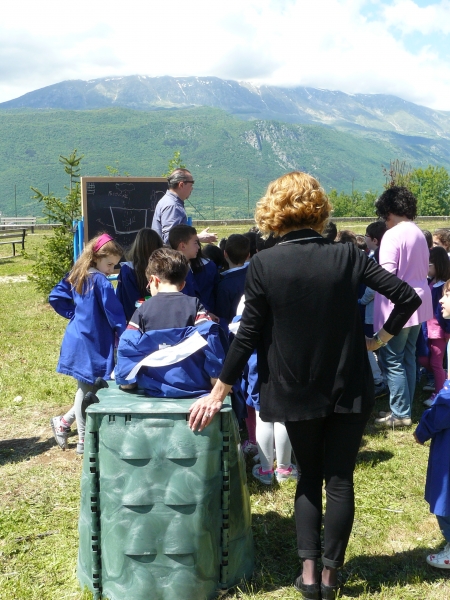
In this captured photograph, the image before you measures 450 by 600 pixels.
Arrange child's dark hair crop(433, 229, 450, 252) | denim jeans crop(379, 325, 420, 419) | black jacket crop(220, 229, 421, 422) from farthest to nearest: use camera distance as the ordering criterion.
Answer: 1. child's dark hair crop(433, 229, 450, 252)
2. denim jeans crop(379, 325, 420, 419)
3. black jacket crop(220, 229, 421, 422)

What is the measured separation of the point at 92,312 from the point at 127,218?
3644 mm

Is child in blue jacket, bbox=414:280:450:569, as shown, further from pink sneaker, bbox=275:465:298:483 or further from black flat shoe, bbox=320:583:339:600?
pink sneaker, bbox=275:465:298:483

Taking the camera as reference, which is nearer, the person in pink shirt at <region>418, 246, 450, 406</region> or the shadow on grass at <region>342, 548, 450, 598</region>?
the shadow on grass at <region>342, 548, 450, 598</region>

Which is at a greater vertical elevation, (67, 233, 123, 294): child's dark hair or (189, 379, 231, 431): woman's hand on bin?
(67, 233, 123, 294): child's dark hair

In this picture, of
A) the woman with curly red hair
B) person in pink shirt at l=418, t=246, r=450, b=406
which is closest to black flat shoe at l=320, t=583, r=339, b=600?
the woman with curly red hair

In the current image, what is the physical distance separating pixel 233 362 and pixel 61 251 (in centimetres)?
923

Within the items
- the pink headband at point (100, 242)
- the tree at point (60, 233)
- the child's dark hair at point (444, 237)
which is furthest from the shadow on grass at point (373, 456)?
the tree at point (60, 233)

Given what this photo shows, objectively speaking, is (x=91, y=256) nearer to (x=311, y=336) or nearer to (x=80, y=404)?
(x=80, y=404)

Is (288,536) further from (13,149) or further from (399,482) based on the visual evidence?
(13,149)

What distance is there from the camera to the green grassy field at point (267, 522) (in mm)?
3359

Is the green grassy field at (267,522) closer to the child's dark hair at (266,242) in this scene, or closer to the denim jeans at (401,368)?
the denim jeans at (401,368)

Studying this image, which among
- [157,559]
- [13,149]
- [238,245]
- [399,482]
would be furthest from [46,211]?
[13,149]

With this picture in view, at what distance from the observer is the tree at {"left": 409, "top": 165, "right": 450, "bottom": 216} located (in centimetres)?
6012

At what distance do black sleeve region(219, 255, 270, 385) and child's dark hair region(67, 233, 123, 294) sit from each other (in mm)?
2041
